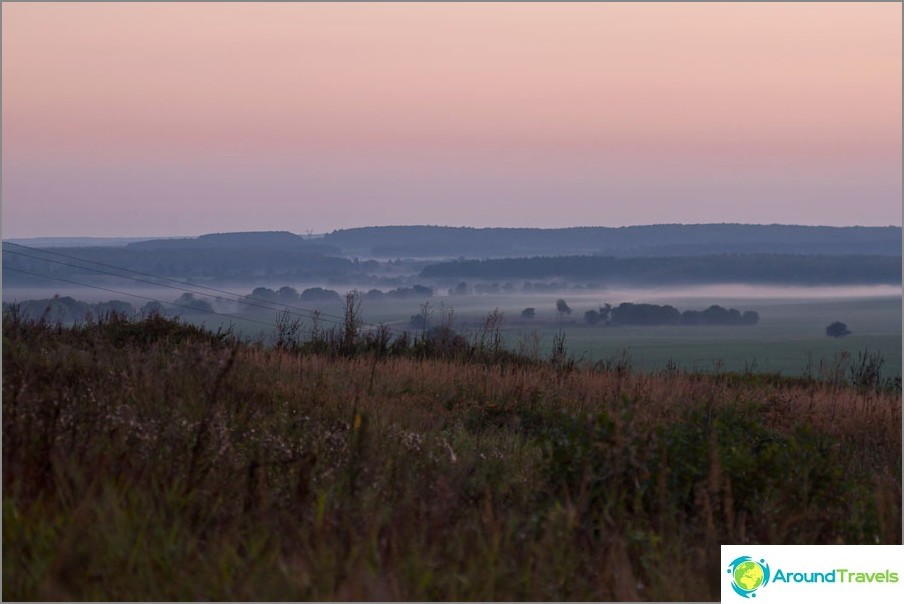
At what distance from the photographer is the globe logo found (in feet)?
15.0

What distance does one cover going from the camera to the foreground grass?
13.5 feet

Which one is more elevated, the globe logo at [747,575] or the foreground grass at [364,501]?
the foreground grass at [364,501]

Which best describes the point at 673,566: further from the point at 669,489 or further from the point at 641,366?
the point at 641,366

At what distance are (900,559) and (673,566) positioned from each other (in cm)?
129

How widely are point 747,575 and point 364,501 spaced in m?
2.07

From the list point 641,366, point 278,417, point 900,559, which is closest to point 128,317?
point 278,417

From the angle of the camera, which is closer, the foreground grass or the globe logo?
the foreground grass

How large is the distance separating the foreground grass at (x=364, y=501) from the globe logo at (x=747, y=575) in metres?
0.13

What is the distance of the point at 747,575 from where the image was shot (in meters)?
4.64

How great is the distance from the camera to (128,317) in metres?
15.2

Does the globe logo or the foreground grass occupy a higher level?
the foreground grass

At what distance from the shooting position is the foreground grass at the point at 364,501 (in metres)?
4.12

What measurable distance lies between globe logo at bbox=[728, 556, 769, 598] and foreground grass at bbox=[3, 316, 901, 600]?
134mm

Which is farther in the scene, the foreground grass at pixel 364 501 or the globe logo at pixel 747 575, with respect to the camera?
the globe logo at pixel 747 575
